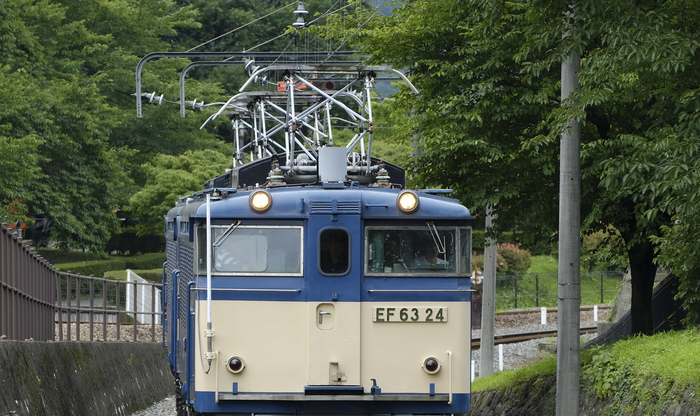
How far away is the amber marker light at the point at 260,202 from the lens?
9062 millimetres

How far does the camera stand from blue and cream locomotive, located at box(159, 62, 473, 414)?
892 centimetres

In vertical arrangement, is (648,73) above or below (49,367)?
above

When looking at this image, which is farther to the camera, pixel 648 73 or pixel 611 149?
pixel 611 149

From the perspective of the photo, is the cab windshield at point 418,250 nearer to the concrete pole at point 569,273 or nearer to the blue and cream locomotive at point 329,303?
the blue and cream locomotive at point 329,303

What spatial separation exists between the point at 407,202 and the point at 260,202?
1.41 meters

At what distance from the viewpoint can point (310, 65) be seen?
39.2ft

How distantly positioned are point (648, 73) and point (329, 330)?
4.02 m

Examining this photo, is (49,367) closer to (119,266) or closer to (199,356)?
(199,356)

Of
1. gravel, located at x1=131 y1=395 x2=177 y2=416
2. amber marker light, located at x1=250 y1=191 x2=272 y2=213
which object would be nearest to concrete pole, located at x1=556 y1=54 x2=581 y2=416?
amber marker light, located at x1=250 y1=191 x2=272 y2=213

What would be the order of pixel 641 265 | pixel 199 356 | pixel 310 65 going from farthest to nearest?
pixel 641 265
pixel 310 65
pixel 199 356

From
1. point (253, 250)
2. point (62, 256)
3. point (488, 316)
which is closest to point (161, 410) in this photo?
point (488, 316)

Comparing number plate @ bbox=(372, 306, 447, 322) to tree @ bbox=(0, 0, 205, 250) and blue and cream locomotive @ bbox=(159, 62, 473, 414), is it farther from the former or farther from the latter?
tree @ bbox=(0, 0, 205, 250)

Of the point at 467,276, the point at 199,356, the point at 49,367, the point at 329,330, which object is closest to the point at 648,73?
the point at 467,276

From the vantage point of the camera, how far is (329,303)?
9.05 m
